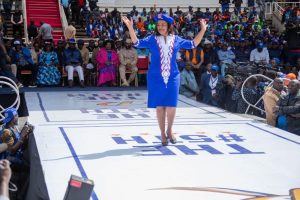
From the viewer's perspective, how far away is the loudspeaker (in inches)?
119

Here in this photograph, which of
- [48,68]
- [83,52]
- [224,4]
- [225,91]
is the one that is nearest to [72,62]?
[48,68]

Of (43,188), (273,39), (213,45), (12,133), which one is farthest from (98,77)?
(43,188)

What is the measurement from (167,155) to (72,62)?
7.75m

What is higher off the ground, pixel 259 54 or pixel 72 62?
pixel 259 54

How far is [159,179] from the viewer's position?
4734 millimetres

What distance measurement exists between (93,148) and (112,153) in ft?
1.04

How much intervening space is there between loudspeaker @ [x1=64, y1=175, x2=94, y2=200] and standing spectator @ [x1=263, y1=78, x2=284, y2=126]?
4.83 meters

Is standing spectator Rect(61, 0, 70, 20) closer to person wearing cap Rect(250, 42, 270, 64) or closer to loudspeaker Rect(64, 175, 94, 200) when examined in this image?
person wearing cap Rect(250, 42, 270, 64)

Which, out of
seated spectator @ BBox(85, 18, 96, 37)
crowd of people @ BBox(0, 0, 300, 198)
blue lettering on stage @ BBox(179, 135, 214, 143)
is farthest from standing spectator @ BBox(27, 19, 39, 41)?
blue lettering on stage @ BBox(179, 135, 214, 143)

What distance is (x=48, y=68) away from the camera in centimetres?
1277

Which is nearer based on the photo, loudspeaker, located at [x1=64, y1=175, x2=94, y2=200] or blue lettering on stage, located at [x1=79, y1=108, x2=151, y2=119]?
loudspeaker, located at [x1=64, y1=175, x2=94, y2=200]

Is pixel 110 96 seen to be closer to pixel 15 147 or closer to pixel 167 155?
→ pixel 15 147

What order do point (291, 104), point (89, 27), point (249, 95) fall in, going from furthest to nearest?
point (89, 27) < point (249, 95) < point (291, 104)

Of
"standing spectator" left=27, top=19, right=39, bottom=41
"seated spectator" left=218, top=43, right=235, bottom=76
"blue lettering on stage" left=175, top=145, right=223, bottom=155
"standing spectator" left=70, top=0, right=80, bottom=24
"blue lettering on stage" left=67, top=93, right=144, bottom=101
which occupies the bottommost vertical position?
"blue lettering on stage" left=67, top=93, right=144, bottom=101
